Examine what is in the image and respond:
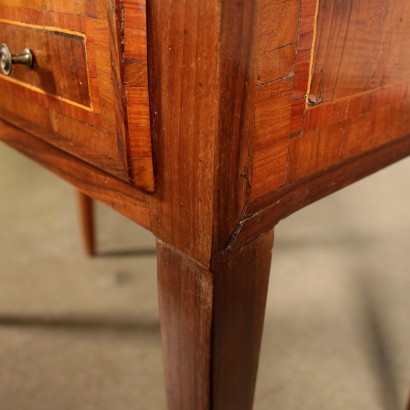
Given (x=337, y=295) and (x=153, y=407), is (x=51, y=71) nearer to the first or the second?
(x=153, y=407)

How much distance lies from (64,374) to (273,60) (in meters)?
0.71

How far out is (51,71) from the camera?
420mm

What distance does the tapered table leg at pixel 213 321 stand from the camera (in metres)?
0.38

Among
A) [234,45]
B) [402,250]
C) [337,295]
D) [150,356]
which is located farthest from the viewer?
[402,250]

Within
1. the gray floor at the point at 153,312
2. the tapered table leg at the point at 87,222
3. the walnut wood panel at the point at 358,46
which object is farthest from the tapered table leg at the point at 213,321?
the tapered table leg at the point at 87,222

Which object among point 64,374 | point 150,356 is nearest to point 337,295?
point 150,356

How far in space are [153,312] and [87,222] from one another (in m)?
0.29

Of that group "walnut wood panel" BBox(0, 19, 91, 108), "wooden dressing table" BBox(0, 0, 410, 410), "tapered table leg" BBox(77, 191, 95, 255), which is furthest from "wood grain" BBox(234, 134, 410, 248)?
"tapered table leg" BBox(77, 191, 95, 255)

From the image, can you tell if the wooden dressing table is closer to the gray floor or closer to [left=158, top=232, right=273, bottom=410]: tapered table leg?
[left=158, top=232, right=273, bottom=410]: tapered table leg

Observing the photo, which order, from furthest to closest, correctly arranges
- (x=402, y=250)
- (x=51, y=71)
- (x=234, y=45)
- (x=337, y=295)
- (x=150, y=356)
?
1. (x=402, y=250)
2. (x=337, y=295)
3. (x=150, y=356)
4. (x=51, y=71)
5. (x=234, y=45)

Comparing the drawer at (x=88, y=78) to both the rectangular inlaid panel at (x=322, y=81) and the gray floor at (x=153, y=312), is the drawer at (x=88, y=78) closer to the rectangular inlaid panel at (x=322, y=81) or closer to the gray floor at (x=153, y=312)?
the rectangular inlaid panel at (x=322, y=81)

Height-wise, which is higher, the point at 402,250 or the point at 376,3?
the point at 376,3

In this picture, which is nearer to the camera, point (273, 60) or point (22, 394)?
point (273, 60)

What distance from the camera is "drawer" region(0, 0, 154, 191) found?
33 centimetres
